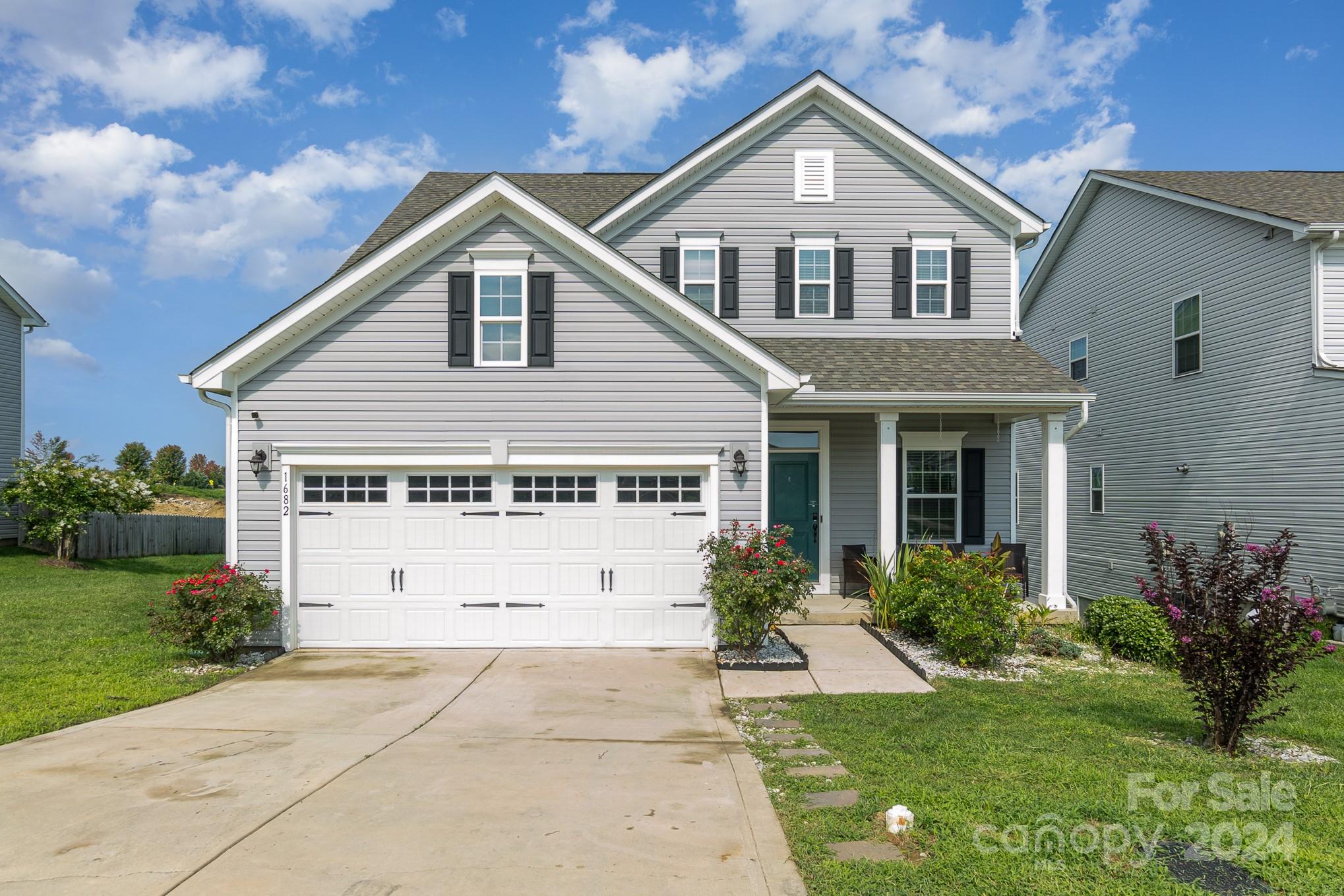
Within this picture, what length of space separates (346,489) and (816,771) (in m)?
7.00

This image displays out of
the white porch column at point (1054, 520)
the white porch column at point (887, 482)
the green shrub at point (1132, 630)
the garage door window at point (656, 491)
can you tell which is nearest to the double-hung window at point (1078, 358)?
the white porch column at point (1054, 520)

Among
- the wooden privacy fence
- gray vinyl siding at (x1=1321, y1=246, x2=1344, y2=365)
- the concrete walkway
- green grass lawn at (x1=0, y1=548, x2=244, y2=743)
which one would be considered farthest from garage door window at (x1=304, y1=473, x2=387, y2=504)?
gray vinyl siding at (x1=1321, y1=246, x2=1344, y2=365)

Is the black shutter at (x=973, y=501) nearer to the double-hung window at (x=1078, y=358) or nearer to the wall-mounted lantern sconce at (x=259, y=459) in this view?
the double-hung window at (x=1078, y=358)

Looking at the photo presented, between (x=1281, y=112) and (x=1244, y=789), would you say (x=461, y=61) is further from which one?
(x=1281, y=112)

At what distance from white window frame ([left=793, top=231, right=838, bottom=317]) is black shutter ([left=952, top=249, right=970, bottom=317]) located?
2.04 m

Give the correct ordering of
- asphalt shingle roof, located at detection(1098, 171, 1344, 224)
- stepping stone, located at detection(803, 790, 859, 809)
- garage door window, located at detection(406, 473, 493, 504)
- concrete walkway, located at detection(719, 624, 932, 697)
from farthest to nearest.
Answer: asphalt shingle roof, located at detection(1098, 171, 1344, 224) < garage door window, located at detection(406, 473, 493, 504) < concrete walkway, located at detection(719, 624, 932, 697) < stepping stone, located at detection(803, 790, 859, 809)

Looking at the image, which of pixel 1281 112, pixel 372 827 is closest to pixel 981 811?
A: pixel 372 827

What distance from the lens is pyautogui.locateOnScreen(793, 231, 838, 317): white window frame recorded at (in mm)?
13677

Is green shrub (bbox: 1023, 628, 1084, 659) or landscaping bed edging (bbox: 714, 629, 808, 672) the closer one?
→ landscaping bed edging (bbox: 714, 629, 808, 672)

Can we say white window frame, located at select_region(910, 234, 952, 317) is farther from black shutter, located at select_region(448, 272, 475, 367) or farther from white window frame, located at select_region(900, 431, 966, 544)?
black shutter, located at select_region(448, 272, 475, 367)

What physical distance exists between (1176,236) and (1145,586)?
11.9 metres

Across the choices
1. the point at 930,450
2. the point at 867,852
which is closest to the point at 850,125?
the point at 930,450

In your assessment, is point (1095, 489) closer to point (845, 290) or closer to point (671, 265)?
point (845, 290)

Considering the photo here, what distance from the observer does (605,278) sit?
33.2 feet
